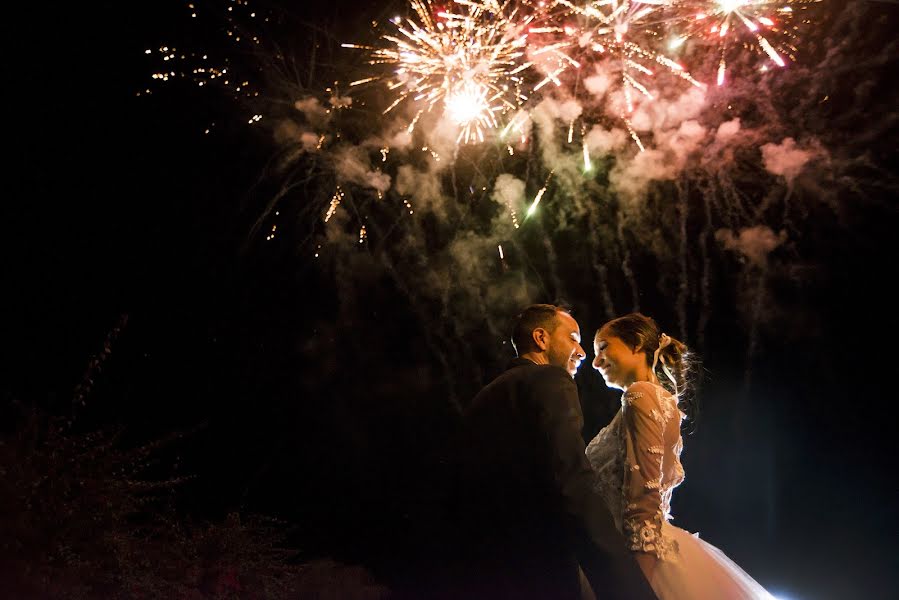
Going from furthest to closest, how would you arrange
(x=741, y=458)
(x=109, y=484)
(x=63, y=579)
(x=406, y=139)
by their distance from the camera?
(x=741, y=458), (x=406, y=139), (x=109, y=484), (x=63, y=579)

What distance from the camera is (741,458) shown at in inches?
299

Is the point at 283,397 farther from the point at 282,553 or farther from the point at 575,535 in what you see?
the point at 575,535

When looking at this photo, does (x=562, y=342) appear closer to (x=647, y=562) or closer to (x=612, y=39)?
(x=647, y=562)

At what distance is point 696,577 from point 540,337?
150cm

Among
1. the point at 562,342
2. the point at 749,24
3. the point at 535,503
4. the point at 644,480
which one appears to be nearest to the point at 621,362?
the point at 562,342

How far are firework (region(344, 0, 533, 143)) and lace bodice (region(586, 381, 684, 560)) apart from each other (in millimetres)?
3880

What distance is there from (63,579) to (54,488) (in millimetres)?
725

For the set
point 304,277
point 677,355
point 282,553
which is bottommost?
point 282,553

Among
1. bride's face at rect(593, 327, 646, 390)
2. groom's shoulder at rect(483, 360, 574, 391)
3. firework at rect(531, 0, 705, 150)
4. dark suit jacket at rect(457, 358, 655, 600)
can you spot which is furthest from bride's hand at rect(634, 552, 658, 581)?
firework at rect(531, 0, 705, 150)

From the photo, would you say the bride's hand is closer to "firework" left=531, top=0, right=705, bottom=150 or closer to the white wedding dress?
the white wedding dress

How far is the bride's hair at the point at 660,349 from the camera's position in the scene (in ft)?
11.7

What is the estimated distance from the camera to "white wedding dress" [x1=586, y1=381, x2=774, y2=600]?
118 inches

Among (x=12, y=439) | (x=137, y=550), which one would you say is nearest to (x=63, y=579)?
(x=137, y=550)

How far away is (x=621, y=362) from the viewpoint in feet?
11.6
